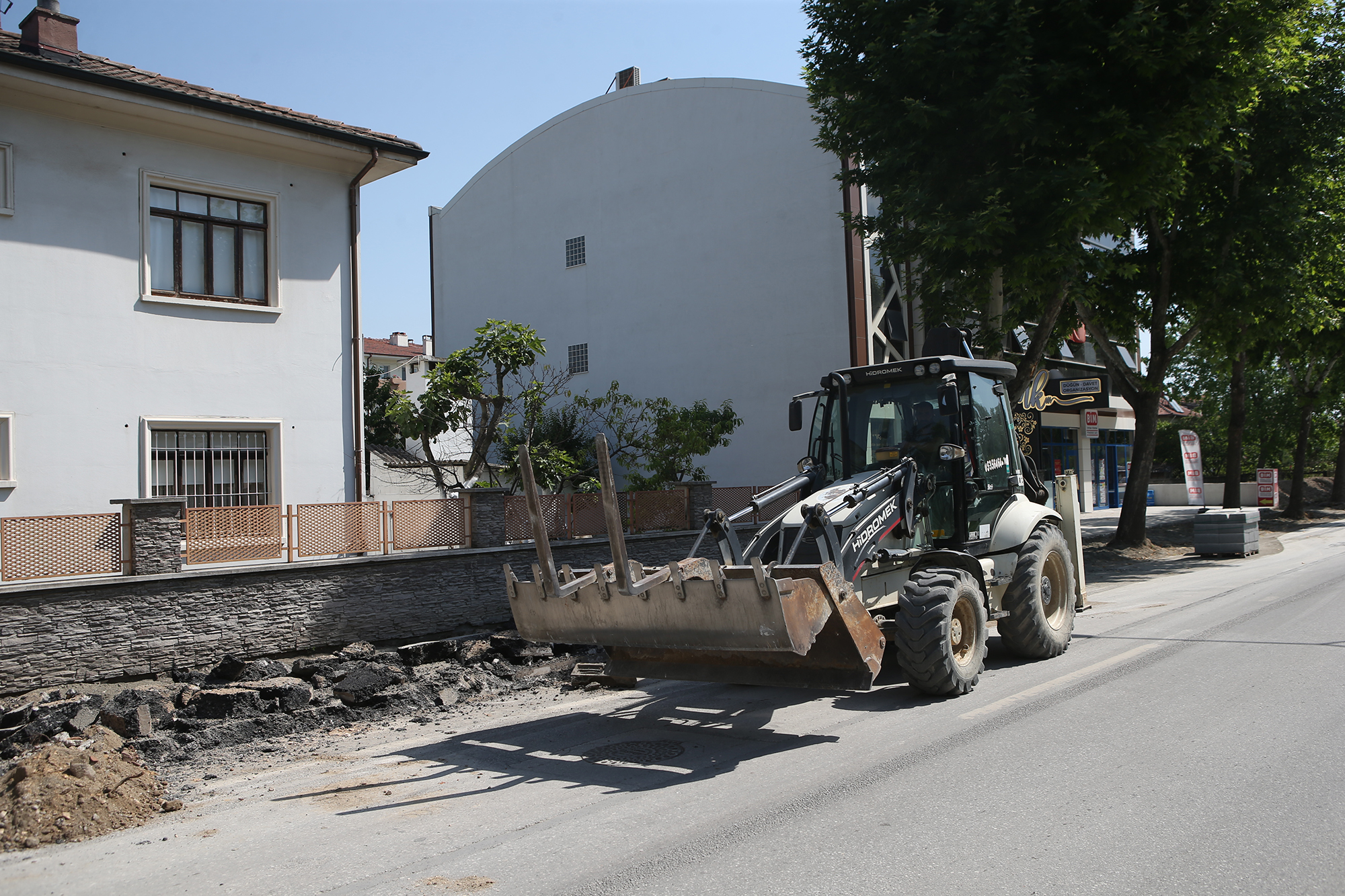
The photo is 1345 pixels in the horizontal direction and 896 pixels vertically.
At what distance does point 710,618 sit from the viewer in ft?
20.5

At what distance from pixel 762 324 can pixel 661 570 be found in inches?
689

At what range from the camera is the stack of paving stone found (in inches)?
810

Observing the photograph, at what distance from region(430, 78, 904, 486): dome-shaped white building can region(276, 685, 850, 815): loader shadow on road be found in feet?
49.1

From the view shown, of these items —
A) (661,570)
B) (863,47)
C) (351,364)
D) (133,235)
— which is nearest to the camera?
(661,570)

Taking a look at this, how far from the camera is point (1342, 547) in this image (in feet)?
72.4

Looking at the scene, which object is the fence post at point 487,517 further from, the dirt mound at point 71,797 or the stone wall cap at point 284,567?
the dirt mound at point 71,797

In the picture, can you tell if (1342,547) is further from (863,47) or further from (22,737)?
(22,737)

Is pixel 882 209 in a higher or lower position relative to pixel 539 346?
higher

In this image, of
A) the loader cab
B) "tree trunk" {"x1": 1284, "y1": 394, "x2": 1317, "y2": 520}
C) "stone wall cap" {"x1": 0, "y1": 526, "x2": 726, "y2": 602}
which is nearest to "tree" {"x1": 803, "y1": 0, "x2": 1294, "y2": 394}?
the loader cab

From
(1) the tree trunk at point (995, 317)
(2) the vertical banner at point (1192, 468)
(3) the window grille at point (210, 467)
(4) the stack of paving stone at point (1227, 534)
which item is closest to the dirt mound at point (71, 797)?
(3) the window grille at point (210, 467)

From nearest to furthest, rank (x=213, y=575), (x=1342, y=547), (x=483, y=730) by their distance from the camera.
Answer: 1. (x=483, y=730)
2. (x=213, y=575)
3. (x=1342, y=547)

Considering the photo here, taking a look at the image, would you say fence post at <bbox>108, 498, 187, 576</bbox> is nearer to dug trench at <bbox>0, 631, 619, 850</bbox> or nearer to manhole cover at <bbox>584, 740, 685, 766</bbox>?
dug trench at <bbox>0, 631, 619, 850</bbox>

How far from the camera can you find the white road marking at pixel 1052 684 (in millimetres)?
7207

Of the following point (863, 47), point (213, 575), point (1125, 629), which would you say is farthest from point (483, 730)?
point (863, 47)
